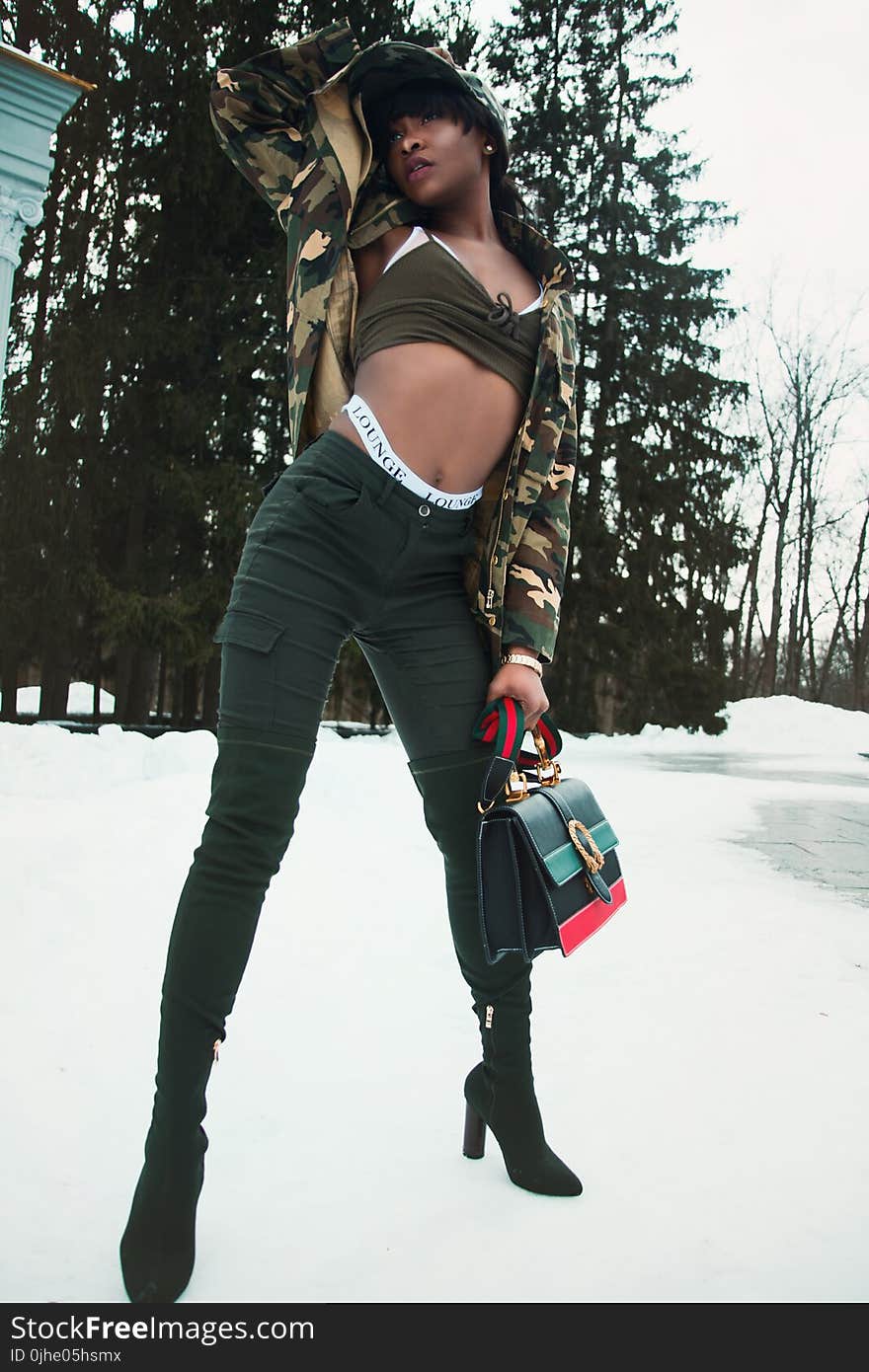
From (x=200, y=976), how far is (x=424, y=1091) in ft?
3.08

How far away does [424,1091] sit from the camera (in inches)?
87.0

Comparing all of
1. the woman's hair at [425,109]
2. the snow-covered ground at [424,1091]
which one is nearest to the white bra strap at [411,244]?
the woman's hair at [425,109]

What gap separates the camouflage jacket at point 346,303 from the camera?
71.3 inches

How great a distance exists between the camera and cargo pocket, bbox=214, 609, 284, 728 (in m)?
1.55

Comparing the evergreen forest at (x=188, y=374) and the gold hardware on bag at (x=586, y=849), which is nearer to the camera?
the gold hardware on bag at (x=586, y=849)

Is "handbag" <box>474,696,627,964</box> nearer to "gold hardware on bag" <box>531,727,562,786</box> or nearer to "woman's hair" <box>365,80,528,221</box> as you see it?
"gold hardware on bag" <box>531,727,562,786</box>

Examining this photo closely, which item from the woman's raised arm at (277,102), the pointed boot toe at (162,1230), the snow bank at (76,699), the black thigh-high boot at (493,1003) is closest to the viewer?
the pointed boot toe at (162,1230)

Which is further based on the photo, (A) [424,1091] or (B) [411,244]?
(A) [424,1091]

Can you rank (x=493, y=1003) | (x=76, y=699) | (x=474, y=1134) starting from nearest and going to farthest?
(x=493, y=1003), (x=474, y=1134), (x=76, y=699)

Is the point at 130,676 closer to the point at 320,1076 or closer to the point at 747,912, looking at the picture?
the point at 747,912

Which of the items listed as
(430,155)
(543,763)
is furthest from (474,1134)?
(430,155)

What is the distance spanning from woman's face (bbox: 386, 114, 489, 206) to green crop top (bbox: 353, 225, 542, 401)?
95 mm

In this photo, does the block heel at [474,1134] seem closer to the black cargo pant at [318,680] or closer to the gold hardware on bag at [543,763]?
the black cargo pant at [318,680]

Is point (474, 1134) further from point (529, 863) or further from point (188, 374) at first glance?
point (188, 374)
